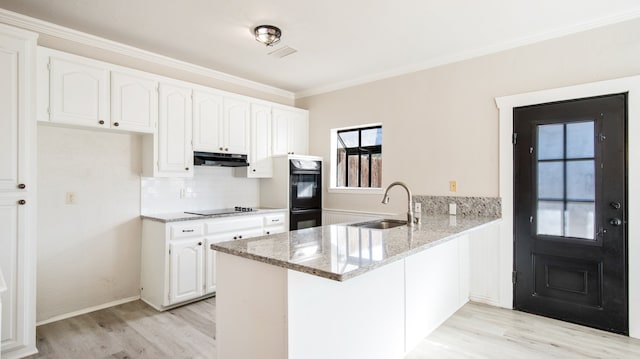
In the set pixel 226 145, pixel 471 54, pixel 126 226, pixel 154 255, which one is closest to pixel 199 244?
pixel 154 255

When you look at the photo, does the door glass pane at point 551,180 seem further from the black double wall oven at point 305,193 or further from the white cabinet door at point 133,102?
the white cabinet door at point 133,102

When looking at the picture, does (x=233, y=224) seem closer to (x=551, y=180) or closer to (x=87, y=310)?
(x=87, y=310)

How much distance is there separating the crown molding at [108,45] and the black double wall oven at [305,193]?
1240 mm

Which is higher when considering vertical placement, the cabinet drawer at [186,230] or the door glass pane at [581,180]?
the door glass pane at [581,180]

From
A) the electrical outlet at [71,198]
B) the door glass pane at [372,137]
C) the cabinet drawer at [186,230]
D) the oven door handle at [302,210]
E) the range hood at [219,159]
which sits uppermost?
the door glass pane at [372,137]

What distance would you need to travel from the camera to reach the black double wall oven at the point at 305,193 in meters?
4.34

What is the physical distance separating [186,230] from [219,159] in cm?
90

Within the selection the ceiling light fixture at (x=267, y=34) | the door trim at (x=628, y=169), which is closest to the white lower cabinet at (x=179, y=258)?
the ceiling light fixture at (x=267, y=34)

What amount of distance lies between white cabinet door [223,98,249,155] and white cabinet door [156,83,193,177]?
0.44 meters

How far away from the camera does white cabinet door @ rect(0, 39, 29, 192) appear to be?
239 cm

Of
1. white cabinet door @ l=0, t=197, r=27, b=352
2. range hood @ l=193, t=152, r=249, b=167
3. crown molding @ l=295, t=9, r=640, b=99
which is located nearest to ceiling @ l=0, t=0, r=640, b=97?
crown molding @ l=295, t=9, r=640, b=99

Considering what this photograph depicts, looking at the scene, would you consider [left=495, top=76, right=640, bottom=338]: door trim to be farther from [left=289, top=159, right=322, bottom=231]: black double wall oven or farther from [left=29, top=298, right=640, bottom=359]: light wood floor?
[left=289, top=159, right=322, bottom=231]: black double wall oven

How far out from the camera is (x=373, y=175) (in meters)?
4.51

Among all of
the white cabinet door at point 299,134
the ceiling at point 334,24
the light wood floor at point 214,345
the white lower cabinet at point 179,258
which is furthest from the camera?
the white cabinet door at point 299,134
